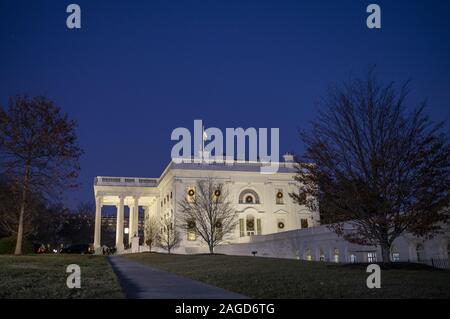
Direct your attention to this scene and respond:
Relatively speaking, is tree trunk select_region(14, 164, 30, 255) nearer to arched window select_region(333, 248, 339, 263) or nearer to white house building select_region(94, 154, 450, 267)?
arched window select_region(333, 248, 339, 263)

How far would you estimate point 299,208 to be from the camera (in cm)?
7000

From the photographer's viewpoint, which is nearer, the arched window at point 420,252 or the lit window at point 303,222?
the arched window at point 420,252

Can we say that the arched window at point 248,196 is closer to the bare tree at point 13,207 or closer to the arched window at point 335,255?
the bare tree at point 13,207

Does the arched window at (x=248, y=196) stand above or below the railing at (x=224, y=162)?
below

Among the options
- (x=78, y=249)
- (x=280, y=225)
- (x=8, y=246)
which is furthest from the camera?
(x=280, y=225)

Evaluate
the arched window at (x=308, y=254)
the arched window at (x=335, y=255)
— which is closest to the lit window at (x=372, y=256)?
the arched window at (x=335, y=255)

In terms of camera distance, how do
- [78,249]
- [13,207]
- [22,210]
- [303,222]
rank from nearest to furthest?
1. [22,210]
2. [13,207]
3. [78,249]
4. [303,222]

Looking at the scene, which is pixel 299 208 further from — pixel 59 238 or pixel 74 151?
pixel 59 238

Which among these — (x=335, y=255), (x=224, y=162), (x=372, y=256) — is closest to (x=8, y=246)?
(x=335, y=255)

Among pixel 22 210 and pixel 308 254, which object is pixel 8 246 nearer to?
pixel 22 210

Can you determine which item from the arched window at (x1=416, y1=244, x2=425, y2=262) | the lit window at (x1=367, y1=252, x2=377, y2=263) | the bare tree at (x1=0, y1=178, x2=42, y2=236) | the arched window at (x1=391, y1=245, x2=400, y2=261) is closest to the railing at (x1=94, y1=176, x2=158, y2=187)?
the bare tree at (x1=0, y1=178, x2=42, y2=236)

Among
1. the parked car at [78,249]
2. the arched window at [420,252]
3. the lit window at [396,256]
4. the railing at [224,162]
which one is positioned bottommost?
the parked car at [78,249]
